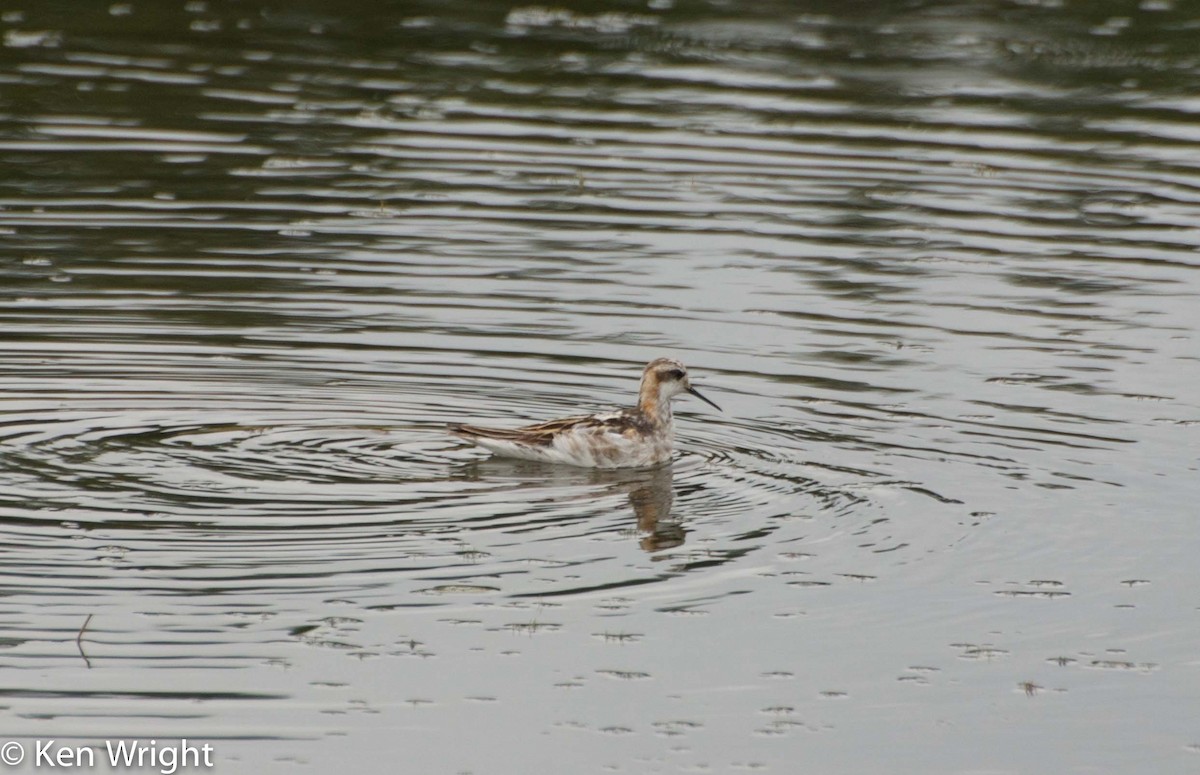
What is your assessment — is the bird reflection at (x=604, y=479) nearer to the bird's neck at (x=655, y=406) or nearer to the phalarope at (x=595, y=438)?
the phalarope at (x=595, y=438)

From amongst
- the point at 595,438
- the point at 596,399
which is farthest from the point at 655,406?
the point at 596,399

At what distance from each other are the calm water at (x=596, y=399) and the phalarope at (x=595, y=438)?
21cm

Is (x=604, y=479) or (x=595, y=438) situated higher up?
(x=595, y=438)

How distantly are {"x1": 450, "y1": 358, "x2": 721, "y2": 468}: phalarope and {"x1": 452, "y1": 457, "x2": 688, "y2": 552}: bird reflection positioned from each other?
0.29 ft

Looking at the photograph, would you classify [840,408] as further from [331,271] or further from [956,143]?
[956,143]

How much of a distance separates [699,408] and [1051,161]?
11.6 metres

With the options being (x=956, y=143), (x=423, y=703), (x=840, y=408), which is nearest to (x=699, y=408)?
(x=840, y=408)

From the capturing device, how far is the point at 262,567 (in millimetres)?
12562

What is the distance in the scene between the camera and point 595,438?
15.6 meters

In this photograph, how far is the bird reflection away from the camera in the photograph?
14523 mm

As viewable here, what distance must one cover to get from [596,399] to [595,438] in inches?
71.6

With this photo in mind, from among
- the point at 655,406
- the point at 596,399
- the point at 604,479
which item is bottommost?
the point at 604,479

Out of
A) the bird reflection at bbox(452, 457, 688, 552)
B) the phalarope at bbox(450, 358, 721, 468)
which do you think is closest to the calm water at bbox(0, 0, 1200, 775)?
the bird reflection at bbox(452, 457, 688, 552)

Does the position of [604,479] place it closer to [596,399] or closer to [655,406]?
[655,406]
